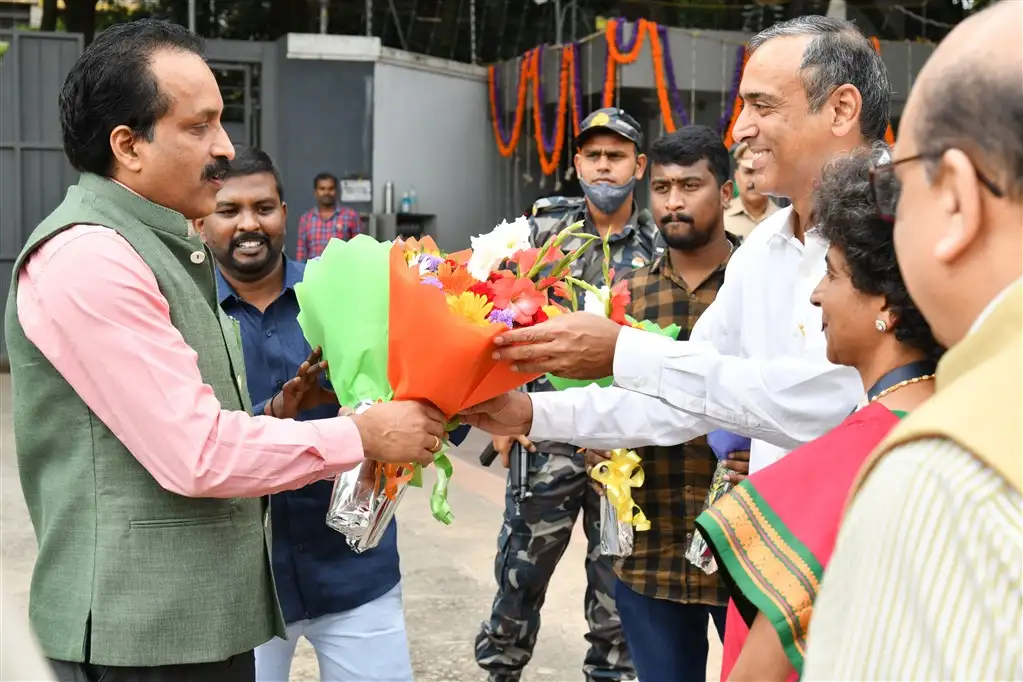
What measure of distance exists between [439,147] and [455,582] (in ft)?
31.2

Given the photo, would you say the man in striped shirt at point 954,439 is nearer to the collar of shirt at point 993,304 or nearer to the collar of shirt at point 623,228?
the collar of shirt at point 993,304

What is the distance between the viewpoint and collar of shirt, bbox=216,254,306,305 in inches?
125

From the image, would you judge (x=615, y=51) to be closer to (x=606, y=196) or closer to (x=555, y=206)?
(x=555, y=206)

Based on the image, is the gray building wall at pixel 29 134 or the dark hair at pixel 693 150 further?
the gray building wall at pixel 29 134

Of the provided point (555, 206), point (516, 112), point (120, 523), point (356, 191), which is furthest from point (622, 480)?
point (516, 112)

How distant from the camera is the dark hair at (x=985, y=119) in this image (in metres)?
0.93

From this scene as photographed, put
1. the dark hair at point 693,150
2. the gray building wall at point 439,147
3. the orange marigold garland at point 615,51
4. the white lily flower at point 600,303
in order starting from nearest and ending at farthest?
the white lily flower at point 600,303
the dark hair at point 693,150
the orange marigold garland at point 615,51
the gray building wall at point 439,147

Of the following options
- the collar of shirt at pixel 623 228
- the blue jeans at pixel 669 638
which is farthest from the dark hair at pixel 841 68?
the collar of shirt at pixel 623 228

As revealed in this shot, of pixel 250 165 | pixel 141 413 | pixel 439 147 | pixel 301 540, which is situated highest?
pixel 439 147

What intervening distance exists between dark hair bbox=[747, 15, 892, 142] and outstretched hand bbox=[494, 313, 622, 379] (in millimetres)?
743

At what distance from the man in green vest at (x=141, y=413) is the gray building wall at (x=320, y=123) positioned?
11301mm

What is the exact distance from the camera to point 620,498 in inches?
123

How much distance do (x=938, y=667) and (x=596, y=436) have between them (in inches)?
81.5

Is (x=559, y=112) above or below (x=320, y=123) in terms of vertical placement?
above
